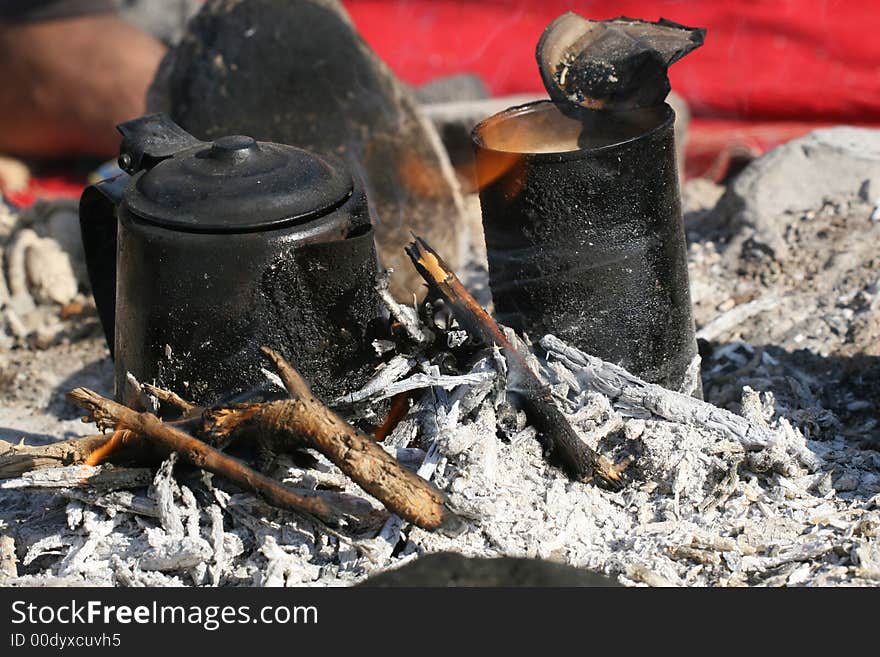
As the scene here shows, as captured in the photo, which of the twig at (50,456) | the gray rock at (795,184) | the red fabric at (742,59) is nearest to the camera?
the twig at (50,456)

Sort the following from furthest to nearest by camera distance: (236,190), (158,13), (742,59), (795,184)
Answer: (158,13), (742,59), (795,184), (236,190)

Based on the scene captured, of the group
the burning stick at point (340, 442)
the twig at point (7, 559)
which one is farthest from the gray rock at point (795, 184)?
the twig at point (7, 559)

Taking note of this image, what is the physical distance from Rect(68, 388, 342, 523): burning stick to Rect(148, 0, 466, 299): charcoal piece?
1882 millimetres

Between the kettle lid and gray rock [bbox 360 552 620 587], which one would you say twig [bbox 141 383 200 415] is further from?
gray rock [bbox 360 552 620 587]

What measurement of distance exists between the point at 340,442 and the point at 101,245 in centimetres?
109

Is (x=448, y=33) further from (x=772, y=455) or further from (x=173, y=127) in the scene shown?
(x=772, y=455)

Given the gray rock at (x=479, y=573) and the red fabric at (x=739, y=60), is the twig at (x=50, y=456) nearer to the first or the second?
the gray rock at (x=479, y=573)

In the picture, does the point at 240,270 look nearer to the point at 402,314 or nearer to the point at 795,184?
the point at 402,314

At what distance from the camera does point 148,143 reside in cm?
252

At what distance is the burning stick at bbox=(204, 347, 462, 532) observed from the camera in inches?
83.3

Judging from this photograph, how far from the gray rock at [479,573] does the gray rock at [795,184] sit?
Answer: 2.34m

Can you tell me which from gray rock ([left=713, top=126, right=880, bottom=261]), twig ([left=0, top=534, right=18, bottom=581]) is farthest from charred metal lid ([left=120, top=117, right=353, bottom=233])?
gray rock ([left=713, top=126, right=880, bottom=261])

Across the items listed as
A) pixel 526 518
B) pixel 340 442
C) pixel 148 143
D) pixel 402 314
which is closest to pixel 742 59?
pixel 402 314

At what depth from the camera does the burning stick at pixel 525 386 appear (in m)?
2.35
